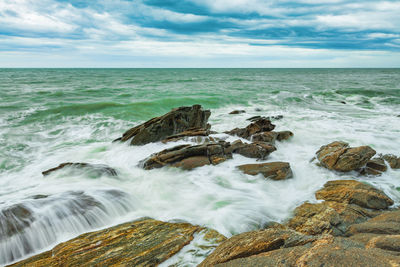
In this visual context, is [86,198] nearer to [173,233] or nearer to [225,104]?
[173,233]

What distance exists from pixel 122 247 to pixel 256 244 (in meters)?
1.87

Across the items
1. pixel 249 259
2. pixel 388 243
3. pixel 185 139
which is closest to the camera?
pixel 249 259

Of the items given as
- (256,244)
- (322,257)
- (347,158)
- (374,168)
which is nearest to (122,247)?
(256,244)

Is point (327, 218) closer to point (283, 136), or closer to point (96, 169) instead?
point (96, 169)

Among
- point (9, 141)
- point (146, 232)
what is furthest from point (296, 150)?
point (9, 141)

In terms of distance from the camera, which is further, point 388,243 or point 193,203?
point 193,203

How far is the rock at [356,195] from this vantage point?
4746mm

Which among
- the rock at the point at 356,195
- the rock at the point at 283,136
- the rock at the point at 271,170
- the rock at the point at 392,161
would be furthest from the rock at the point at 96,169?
the rock at the point at 392,161

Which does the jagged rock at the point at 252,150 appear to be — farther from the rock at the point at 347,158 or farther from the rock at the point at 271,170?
the rock at the point at 347,158

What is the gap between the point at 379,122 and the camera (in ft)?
43.5

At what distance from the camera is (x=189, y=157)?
7.09 metres

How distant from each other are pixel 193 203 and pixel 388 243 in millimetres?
3316

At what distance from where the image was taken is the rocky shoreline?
2555 millimetres

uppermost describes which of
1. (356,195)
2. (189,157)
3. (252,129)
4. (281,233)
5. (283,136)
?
(252,129)
